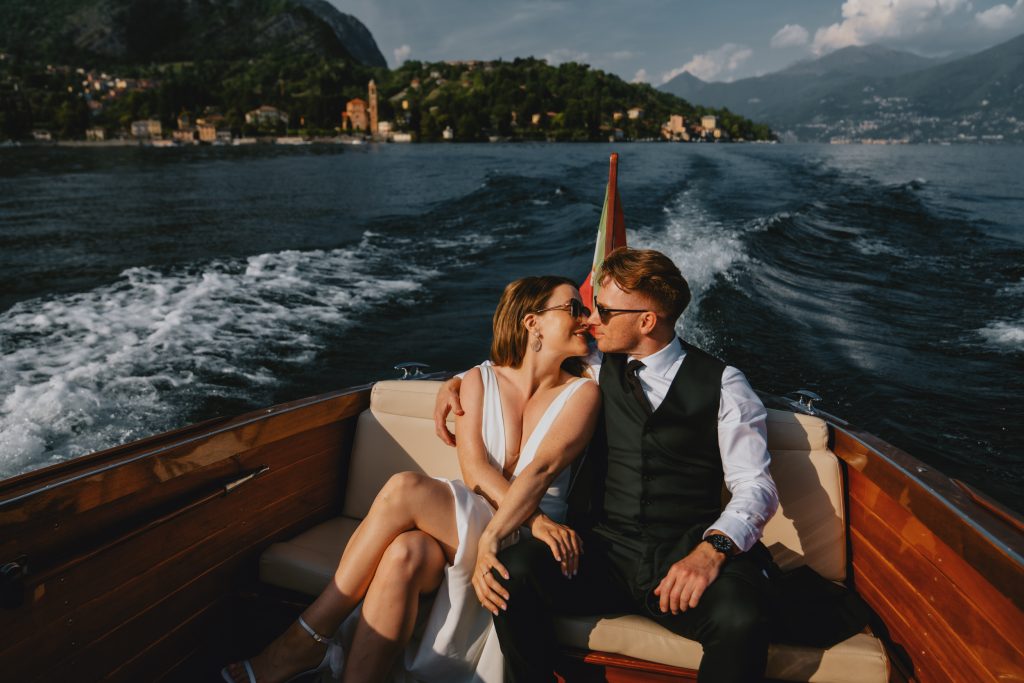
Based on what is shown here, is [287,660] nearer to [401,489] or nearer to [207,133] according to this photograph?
[401,489]

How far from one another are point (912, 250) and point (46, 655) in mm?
13152

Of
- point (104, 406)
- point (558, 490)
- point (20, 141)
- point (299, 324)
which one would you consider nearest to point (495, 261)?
point (299, 324)

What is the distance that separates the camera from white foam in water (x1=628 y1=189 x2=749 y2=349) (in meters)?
7.27

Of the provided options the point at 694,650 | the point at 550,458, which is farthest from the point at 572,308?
the point at 694,650

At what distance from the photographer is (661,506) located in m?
1.99

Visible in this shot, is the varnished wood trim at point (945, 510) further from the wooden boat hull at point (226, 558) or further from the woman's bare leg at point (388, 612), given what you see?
the woman's bare leg at point (388, 612)

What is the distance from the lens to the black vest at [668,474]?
1.96m

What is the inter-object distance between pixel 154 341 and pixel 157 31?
161215mm

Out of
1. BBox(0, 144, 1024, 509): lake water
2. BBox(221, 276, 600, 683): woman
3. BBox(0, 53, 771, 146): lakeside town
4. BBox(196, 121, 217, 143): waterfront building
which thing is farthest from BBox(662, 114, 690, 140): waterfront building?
BBox(221, 276, 600, 683): woman

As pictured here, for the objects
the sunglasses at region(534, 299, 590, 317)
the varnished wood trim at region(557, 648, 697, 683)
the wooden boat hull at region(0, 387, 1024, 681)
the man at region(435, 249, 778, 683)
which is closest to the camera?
the wooden boat hull at region(0, 387, 1024, 681)

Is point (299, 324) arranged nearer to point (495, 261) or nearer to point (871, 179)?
point (495, 261)

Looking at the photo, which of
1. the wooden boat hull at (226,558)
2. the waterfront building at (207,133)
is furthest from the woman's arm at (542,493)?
the waterfront building at (207,133)

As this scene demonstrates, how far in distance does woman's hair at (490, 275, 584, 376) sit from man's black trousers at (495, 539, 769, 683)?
0.69 metres

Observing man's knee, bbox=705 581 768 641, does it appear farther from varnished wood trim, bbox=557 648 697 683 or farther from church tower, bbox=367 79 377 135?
church tower, bbox=367 79 377 135
